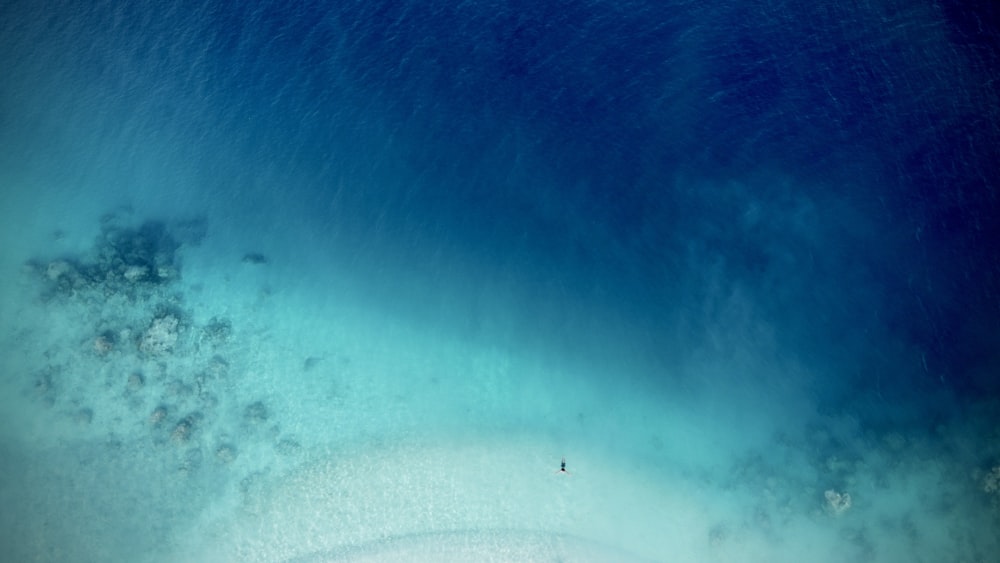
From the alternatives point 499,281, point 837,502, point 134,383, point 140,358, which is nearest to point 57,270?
point 140,358

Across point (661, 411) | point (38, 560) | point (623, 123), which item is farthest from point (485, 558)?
point (623, 123)

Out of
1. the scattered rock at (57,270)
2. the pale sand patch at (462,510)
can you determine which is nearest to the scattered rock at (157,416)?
the pale sand patch at (462,510)

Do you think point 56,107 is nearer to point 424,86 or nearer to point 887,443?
point 424,86

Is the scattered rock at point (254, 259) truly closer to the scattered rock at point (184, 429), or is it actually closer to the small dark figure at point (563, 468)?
the scattered rock at point (184, 429)

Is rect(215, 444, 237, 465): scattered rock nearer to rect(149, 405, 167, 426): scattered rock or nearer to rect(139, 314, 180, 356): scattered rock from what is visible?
rect(149, 405, 167, 426): scattered rock

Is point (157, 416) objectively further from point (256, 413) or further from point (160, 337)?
point (256, 413)

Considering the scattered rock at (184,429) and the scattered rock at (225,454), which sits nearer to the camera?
the scattered rock at (225,454)
